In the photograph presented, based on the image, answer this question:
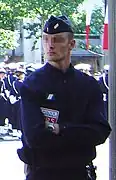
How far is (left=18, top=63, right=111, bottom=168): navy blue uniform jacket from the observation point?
7.54 feet

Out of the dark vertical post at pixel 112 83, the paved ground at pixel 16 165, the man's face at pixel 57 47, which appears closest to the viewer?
the man's face at pixel 57 47

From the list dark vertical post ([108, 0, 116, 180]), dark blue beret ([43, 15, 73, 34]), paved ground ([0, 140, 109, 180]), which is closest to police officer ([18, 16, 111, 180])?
dark blue beret ([43, 15, 73, 34])

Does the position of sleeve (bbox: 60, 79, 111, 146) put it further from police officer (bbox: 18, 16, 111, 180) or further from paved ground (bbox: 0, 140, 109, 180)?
paved ground (bbox: 0, 140, 109, 180)

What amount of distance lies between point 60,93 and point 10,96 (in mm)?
9722

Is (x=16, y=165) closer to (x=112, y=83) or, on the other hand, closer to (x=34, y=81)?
(x=112, y=83)

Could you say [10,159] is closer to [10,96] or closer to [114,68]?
[10,96]

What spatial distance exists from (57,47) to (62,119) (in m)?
0.34

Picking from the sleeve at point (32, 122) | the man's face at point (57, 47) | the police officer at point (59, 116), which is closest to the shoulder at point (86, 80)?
the police officer at point (59, 116)

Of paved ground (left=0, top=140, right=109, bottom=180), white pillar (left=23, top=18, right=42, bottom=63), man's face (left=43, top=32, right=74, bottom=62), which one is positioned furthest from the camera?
white pillar (left=23, top=18, right=42, bottom=63)

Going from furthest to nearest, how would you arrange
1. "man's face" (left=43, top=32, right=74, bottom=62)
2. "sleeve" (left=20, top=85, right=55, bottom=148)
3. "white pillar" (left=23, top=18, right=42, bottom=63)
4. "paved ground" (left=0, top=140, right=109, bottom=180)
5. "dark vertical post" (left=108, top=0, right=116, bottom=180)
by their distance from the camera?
"white pillar" (left=23, top=18, right=42, bottom=63)
"paved ground" (left=0, top=140, right=109, bottom=180)
"dark vertical post" (left=108, top=0, right=116, bottom=180)
"man's face" (left=43, top=32, right=74, bottom=62)
"sleeve" (left=20, top=85, right=55, bottom=148)

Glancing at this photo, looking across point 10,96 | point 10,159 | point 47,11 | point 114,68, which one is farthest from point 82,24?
point 114,68

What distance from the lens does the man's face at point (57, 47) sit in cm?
240

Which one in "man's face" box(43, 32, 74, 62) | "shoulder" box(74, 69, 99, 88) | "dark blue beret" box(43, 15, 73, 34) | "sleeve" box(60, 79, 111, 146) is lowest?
"sleeve" box(60, 79, 111, 146)

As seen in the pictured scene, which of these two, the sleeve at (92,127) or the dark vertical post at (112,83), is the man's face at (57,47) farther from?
the dark vertical post at (112,83)
